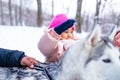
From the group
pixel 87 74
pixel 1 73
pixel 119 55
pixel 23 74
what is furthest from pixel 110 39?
pixel 1 73

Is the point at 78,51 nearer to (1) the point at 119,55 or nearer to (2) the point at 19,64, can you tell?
(1) the point at 119,55

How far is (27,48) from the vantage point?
5.96 metres

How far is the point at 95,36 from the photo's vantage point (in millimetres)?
1752

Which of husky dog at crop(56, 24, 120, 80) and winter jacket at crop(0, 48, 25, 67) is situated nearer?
husky dog at crop(56, 24, 120, 80)

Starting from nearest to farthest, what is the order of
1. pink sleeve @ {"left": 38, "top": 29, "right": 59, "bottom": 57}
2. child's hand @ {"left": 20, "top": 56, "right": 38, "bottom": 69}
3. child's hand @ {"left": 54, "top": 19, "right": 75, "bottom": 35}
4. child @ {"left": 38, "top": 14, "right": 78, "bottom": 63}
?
child's hand @ {"left": 54, "top": 19, "right": 75, "bottom": 35}, child's hand @ {"left": 20, "top": 56, "right": 38, "bottom": 69}, pink sleeve @ {"left": 38, "top": 29, "right": 59, "bottom": 57}, child @ {"left": 38, "top": 14, "right": 78, "bottom": 63}

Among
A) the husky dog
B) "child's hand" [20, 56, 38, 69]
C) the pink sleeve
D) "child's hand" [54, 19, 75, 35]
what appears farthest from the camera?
the pink sleeve

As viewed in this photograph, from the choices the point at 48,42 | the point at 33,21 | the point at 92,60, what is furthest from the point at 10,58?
the point at 33,21

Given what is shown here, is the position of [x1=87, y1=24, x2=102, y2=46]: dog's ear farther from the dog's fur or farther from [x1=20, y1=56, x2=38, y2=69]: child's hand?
[x1=20, y1=56, x2=38, y2=69]: child's hand

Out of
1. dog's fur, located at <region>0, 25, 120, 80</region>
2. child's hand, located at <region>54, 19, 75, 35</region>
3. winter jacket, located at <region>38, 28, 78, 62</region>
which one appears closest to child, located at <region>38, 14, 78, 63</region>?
winter jacket, located at <region>38, 28, 78, 62</region>

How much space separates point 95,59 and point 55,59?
89 centimetres

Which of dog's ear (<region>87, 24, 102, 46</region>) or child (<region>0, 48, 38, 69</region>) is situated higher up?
dog's ear (<region>87, 24, 102, 46</region>)

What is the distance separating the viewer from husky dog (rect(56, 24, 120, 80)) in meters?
1.68

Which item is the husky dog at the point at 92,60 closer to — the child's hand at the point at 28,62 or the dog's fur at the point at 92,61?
the dog's fur at the point at 92,61

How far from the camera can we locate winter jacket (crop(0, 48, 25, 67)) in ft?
7.32
